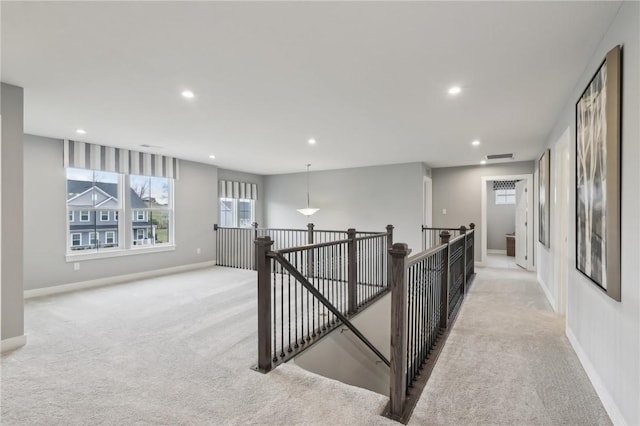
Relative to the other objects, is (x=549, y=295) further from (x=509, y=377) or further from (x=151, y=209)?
(x=151, y=209)

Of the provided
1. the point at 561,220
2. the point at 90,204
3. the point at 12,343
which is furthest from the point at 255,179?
the point at 561,220

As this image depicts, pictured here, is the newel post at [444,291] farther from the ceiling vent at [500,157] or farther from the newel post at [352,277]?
the ceiling vent at [500,157]

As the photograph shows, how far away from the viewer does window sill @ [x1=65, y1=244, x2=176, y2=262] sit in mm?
4982

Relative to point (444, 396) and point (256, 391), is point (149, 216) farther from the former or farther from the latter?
point (444, 396)

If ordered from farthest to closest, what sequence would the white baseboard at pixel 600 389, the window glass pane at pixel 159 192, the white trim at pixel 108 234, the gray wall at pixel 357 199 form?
the gray wall at pixel 357 199, the window glass pane at pixel 159 192, the white trim at pixel 108 234, the white baseboard at pixel 600 389

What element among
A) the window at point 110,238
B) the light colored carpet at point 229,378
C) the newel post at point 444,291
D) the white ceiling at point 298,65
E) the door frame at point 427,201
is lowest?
the light colored carpet at point 229,378

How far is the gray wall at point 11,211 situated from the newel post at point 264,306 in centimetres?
240

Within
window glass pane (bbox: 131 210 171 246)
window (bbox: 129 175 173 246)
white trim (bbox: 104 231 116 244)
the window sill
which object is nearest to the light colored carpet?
the window sill

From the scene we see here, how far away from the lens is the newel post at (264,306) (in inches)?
95.4

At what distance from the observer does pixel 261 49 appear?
2.24 m

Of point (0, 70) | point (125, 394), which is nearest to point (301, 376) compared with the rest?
point (125, 394)

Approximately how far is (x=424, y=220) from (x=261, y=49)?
6.01 metres

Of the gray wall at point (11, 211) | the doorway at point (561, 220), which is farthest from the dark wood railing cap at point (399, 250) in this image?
the gray wall at point (11, 211)

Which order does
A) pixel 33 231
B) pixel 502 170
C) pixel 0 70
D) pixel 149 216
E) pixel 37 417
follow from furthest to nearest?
pixel 502 170
pixel 149 216
pixel 33 231
pixel 0 70
pixel 37 417
